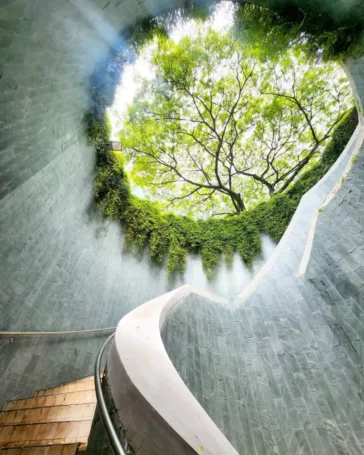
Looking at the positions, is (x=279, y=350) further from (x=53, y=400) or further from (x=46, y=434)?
(x=53, y=400)

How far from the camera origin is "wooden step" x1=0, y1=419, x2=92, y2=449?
230 centimetres

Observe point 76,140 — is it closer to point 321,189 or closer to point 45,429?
point 45,429

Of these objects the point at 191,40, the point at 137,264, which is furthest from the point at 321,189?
the point at 191,40

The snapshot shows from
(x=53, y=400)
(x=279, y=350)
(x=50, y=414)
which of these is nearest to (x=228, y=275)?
(x=279, y=350)

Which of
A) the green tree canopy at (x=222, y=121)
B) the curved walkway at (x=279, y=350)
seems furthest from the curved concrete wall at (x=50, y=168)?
the green tree canopy at (x=222, y=121)

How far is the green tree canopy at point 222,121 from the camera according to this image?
7328 mm

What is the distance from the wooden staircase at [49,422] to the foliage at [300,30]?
18.4 feet

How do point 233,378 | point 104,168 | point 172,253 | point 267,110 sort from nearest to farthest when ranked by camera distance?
point 233,378 → point 104,168 → point 172,253 → point 267,110

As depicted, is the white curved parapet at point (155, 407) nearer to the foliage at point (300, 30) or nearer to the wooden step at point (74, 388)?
the wooden step at point (74, 388)

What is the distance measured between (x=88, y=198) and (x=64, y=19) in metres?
3.37

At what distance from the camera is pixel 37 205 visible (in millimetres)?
4027

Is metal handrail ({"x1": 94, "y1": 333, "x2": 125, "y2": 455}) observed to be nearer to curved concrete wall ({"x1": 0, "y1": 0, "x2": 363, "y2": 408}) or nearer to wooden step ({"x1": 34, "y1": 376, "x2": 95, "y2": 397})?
wooden step ({"x1": 34, "y1": 376, "x2": 95, "y2": 397})

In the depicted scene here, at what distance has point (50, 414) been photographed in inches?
114

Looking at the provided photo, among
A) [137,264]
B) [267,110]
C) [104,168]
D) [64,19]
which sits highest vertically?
[267,110]
